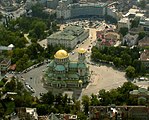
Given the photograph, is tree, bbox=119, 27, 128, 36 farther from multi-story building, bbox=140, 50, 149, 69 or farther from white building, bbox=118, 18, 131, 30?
multi-story building, bbox=140, 50, 149, 69

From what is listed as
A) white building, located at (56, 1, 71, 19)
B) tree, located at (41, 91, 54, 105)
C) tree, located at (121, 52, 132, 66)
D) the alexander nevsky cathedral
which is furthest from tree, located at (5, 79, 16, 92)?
white building, located at (56, 1, 71, 19)

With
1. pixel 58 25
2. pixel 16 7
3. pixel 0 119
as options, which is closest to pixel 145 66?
pixel 0 119

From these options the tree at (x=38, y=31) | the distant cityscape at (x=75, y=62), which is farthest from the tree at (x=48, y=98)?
the tree at (x=38, y=31)

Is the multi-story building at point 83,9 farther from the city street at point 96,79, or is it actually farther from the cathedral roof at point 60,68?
the cathedral roof at point 60,68

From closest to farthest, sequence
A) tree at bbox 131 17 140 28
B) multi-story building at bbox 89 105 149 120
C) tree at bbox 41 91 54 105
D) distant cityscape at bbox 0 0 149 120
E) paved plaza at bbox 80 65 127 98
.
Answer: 1. multi-story building at bbox 89 105 149 120
2. distant cityscape at bbox 0 0 149 120
3. tree at bbox 41 91 54 105
4. paved plaza at bbox 80 65 127 98
5. tree at bbox 131 17 140 28

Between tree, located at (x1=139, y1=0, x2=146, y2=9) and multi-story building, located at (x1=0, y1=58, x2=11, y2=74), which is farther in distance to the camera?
tree, located at (x1=139, y1=0, x2=146, y2=9)

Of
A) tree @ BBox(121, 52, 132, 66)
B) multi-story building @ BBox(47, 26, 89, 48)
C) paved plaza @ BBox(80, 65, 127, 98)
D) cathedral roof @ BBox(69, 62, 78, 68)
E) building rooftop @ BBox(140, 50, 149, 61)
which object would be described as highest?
cathedral roof @ BBox(69, 62, 78, 68)
